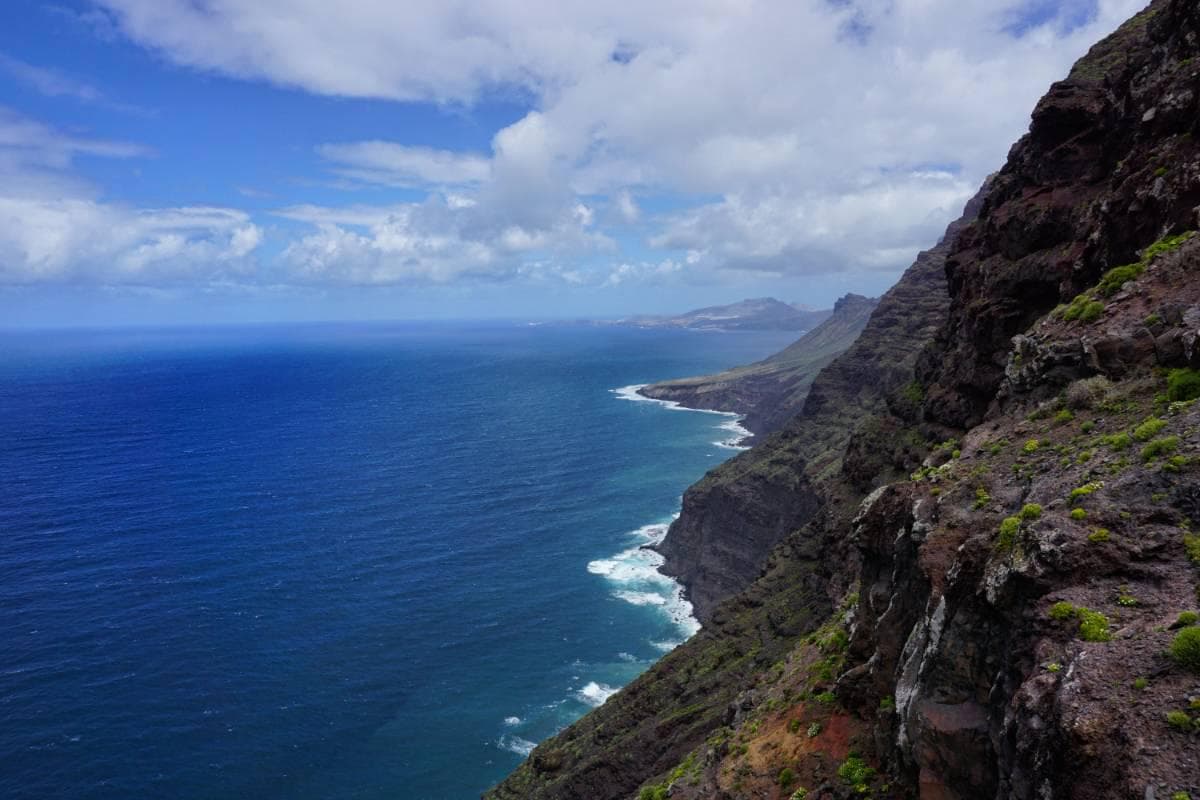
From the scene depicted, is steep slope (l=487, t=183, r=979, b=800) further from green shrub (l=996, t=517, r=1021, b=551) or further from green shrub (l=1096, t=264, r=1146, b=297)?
green shrub (l=1096, t=264, r=1146, b=297)

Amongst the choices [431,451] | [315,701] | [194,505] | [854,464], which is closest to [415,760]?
[315,701]

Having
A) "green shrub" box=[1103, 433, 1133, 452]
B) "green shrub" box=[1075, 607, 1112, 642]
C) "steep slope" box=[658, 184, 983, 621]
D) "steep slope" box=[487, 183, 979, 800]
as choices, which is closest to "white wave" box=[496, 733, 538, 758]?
"steep slope" box=[487, 183, 979, 800]

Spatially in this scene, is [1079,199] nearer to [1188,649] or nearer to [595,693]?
[1188,649]

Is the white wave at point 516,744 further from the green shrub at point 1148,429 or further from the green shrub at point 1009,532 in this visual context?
the green shrub at point 1148,429

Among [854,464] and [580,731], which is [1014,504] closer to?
[854,464]

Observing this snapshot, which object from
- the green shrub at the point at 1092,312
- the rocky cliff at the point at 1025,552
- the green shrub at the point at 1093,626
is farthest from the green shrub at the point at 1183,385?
the green shrub at the point at 1093,626

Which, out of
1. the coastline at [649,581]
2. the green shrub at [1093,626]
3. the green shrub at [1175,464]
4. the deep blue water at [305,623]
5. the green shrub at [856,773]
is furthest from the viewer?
the coastline at [649,581]
